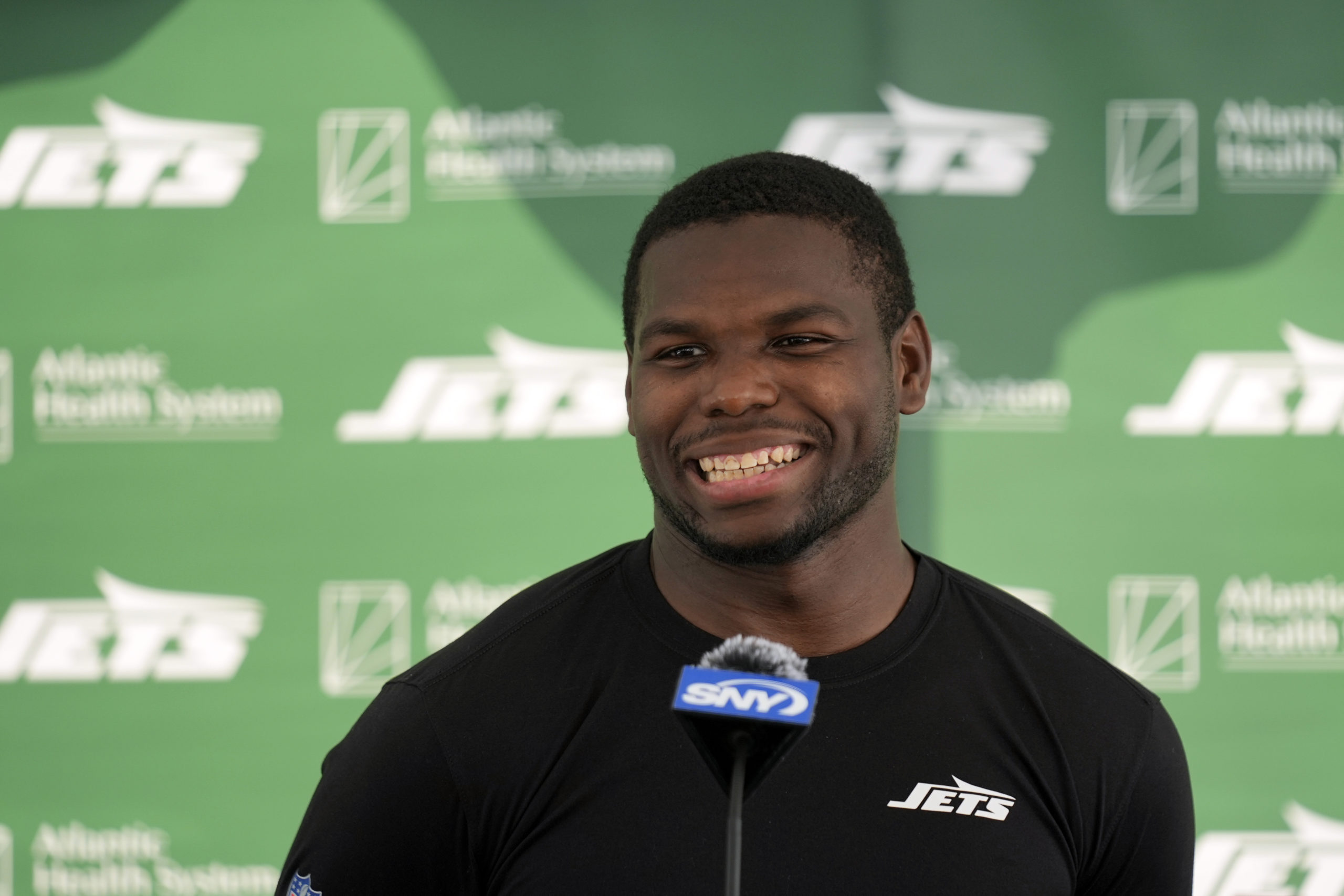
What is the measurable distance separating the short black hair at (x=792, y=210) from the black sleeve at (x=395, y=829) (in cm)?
45

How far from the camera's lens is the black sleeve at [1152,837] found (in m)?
1.08

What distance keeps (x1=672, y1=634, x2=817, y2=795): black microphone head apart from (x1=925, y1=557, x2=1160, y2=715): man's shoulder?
17.1 inches

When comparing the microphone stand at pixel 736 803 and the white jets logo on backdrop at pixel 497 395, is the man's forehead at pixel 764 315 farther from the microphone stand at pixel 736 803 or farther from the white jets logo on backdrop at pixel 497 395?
the white jets logo on backdrop at pixel 497 395

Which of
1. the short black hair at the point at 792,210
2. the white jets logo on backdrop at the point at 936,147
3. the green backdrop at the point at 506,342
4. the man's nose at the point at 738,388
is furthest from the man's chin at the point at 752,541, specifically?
the white jets logo on backdrop at the point at 936,147

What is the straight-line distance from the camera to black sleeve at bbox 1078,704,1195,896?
108cm

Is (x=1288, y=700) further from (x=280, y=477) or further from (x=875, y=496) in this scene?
(x=280, y=477)

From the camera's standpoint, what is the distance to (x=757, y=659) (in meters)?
0.80

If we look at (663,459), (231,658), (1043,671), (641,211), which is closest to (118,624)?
(231,658)

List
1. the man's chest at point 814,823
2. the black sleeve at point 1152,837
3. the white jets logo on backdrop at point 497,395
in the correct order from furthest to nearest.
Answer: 1. the white jets logo on backdrop at point 497,395
2. the black sleeve at point 1152,837
3. the man's chest at point 814,823

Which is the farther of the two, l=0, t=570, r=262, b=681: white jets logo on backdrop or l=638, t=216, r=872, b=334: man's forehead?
l=0, t=570, r=262, b=681: white jets logo on backdrop

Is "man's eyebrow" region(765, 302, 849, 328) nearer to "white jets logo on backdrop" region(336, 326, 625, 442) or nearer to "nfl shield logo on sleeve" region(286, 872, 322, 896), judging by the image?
"nfl shield logo on sleeve" region(286, 872, 322, 896)

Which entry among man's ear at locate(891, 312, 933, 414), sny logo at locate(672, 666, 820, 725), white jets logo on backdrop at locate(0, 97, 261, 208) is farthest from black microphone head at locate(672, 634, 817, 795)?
white jets logo on backdrop at locate(0, 97, 261, 208)

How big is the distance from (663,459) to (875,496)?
0.71 feet

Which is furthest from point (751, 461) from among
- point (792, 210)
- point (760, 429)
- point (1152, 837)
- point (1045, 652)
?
point (1152, 837)
